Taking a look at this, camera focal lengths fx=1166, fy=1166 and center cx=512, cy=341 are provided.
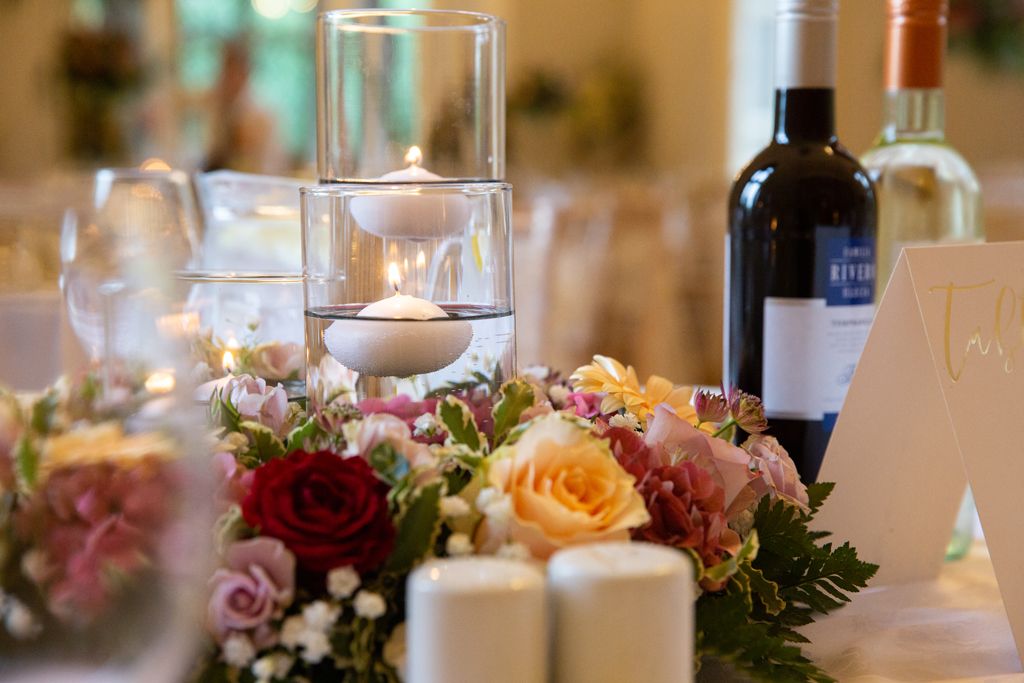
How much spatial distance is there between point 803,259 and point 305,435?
404 mm

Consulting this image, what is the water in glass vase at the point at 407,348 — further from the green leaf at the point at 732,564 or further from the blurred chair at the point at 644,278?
the blurred chair at the point at 644,278

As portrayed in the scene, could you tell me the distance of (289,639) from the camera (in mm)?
491

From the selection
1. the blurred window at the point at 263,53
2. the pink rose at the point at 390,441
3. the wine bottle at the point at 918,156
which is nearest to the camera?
the pink rose at the point at 390,441

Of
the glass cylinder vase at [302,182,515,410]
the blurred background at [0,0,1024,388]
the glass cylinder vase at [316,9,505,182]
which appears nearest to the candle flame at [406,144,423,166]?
the glass cylinder vase at [316,9,505,182]

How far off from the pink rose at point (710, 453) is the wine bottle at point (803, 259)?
0.21m

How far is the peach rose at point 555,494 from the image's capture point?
532 millimetres

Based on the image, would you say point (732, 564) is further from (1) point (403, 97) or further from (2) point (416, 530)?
(1) point (403, 97)

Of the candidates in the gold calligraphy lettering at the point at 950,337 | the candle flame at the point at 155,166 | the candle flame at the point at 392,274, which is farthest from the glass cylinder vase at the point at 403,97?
the candle flame at the point at 155,166

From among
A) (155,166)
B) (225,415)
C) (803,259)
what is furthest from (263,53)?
(225,415)

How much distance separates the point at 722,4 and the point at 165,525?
218 inches

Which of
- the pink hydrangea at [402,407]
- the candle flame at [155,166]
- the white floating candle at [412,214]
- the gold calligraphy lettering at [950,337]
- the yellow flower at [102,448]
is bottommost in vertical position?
the pink hydrangea at [402,407]

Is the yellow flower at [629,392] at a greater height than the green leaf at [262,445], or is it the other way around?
the yellow flower at [629,392]

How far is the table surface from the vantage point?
644mm

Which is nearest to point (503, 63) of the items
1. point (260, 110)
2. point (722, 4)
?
point (722, 4)
